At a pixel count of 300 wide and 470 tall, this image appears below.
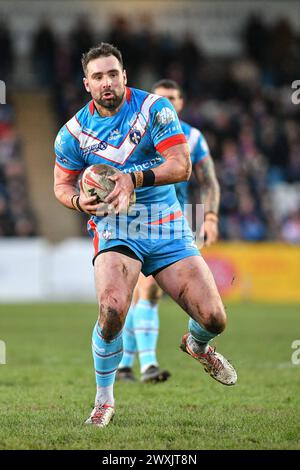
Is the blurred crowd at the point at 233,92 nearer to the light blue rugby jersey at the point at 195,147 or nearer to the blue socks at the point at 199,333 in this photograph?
the light blue rugby jersey at the point at 195,147

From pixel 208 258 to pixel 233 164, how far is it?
3.52 meters

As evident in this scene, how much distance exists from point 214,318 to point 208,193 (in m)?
2.71

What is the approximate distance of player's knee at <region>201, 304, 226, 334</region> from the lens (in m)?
5.96

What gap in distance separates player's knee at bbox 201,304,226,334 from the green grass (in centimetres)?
64

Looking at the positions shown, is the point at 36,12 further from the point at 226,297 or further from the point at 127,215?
the point at 127,215

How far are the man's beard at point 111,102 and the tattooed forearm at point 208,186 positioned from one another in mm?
2489

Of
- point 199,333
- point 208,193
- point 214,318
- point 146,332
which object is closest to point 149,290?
point 146,332

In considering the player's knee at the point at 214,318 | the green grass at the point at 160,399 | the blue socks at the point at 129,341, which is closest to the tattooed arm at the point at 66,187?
the player's knee at the point at 214,318

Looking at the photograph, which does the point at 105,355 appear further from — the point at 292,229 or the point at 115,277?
the point at 292,229

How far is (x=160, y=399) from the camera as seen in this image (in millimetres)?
7164

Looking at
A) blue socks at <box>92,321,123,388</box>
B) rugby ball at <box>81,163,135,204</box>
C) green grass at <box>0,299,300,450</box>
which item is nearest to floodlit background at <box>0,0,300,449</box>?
green grass at <box>0,299,300,450</box>

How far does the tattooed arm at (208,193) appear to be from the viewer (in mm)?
8406

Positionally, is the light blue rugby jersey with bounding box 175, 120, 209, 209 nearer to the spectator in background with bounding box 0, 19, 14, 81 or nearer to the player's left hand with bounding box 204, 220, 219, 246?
the player's left hand with bounding box 204, 220, 219, 246

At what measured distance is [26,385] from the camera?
793cm
